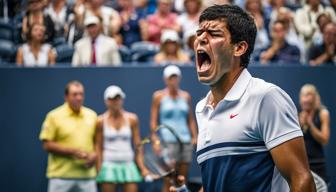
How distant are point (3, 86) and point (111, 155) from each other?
1870mm

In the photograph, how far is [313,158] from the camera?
8.71 meters

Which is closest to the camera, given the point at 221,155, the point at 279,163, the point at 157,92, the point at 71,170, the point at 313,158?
the point at 279,163

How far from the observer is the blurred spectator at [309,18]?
11734 mm

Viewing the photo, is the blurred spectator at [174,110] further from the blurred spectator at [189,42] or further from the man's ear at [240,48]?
the man's ear at [240,48]

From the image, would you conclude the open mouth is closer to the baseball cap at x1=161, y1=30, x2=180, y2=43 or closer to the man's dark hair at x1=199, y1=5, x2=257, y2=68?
the man's dark hair at x1=199, y1=5, x2=257, y2=68

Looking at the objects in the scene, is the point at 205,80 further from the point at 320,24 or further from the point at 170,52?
the point at 320,24

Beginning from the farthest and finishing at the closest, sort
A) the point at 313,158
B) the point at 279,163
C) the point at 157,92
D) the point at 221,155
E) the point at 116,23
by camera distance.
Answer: the point at 116,23 → the point at 157,92 → the point at 313,158 → the point at 221,155 → the point at 279,163

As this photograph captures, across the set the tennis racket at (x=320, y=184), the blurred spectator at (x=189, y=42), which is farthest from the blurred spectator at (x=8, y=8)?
the tennis racket at (x=320, y=184)

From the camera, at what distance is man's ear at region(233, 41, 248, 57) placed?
11.9ft

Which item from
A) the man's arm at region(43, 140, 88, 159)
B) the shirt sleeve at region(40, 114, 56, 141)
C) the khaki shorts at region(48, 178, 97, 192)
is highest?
the shirt sleeve at region(40, 114, 56, 141)

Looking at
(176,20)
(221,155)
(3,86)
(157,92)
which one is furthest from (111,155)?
(221,155)

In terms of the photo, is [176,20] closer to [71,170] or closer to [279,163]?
[71,170]

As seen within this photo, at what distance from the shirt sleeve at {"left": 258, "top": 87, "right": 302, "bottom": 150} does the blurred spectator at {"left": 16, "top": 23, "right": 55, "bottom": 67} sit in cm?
700

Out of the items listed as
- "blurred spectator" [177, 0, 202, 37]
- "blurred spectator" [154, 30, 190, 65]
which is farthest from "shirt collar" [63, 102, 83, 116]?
"blurred spectator" [177, 0, 202, 37]
